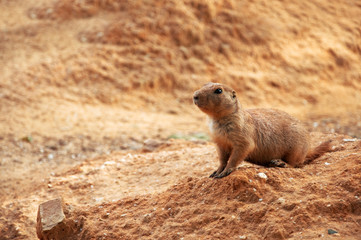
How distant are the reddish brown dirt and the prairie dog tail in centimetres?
13

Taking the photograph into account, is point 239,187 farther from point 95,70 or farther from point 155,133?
point 95,70

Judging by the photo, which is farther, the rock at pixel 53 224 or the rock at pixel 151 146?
the rock at pixel 151 146

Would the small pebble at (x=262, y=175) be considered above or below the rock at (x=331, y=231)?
below

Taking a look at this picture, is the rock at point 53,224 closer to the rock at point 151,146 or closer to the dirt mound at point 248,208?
the dirt mound at point 248,208

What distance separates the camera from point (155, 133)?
9.60 m

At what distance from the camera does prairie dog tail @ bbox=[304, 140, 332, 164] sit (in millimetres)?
5051

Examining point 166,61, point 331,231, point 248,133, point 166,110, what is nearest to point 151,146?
point 248,133

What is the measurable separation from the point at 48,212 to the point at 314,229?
2453 mm

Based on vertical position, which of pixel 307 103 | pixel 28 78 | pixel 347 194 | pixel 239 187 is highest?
pixel 347 194

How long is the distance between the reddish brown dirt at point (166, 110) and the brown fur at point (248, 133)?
0.21 m

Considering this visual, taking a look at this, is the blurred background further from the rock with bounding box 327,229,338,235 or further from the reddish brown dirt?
the rock with bounding box 327,229,338,235

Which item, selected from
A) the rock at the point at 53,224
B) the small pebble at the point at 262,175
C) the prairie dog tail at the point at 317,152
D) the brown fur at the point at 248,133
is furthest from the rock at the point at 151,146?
the small pebble at the point at 262,175

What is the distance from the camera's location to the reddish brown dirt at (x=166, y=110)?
12.7 feet

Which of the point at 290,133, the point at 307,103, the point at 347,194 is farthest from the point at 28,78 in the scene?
the point at 347,194
